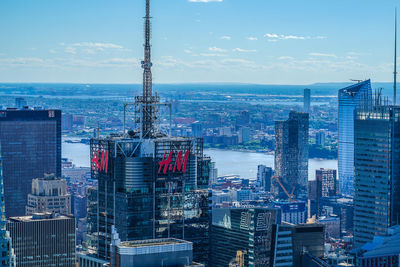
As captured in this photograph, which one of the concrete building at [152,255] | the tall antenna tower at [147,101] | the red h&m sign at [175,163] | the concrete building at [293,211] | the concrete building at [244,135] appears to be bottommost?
the concrete building at [293,211]

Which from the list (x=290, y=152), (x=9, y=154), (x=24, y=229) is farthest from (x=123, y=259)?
(x=290, y=152)

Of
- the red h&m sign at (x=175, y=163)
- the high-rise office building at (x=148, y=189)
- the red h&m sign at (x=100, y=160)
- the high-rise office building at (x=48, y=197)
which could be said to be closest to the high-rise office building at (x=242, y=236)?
the high-rise office building at (x=148, y=189)

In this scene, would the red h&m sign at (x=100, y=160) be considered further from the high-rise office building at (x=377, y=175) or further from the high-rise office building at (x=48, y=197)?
the high-rise office building at (x=48, y=197)

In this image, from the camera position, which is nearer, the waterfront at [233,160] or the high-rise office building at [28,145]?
the high-rise office building at [28,145]

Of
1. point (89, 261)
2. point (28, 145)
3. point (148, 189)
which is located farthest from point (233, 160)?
point (89, 261)

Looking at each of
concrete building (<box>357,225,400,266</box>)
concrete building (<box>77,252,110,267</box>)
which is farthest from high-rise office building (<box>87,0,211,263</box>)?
concrete building (<box>357,225,400,266</box>)

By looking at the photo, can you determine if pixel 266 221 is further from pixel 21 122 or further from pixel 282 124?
pixel 282 124
